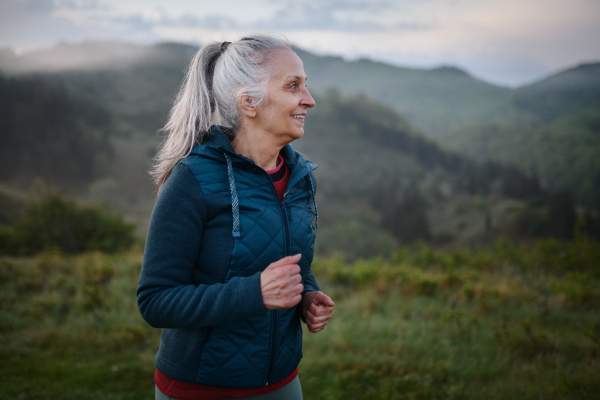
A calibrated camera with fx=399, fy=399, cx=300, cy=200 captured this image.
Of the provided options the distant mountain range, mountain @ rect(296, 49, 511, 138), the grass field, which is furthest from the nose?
mountain @ rect(296, 49, 511, 138)

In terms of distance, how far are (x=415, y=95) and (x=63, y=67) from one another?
127965 millimetres

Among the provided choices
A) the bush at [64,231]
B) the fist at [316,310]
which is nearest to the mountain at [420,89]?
the bush at [64,231]

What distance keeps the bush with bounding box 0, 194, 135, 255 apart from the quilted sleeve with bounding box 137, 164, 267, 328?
18.9 meters

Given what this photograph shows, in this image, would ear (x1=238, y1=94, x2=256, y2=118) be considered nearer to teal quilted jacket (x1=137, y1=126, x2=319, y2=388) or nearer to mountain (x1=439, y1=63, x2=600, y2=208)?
teal quilted jacket (x1=137, y1=126, x2=319, y2=388)

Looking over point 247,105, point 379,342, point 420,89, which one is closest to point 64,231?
point 379,342

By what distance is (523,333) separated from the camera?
4.46m

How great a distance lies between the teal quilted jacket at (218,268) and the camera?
1.29 meters

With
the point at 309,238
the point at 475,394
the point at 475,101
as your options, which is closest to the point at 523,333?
the point at 475,394

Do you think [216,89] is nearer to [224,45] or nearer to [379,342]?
[224,45]

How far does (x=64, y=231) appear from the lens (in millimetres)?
19078

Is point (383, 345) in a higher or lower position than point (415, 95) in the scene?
lower

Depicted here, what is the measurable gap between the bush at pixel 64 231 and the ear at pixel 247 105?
1890 cm

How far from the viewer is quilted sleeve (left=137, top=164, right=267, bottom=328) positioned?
1.28 m

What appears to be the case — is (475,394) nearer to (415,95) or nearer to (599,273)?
(599,273)
